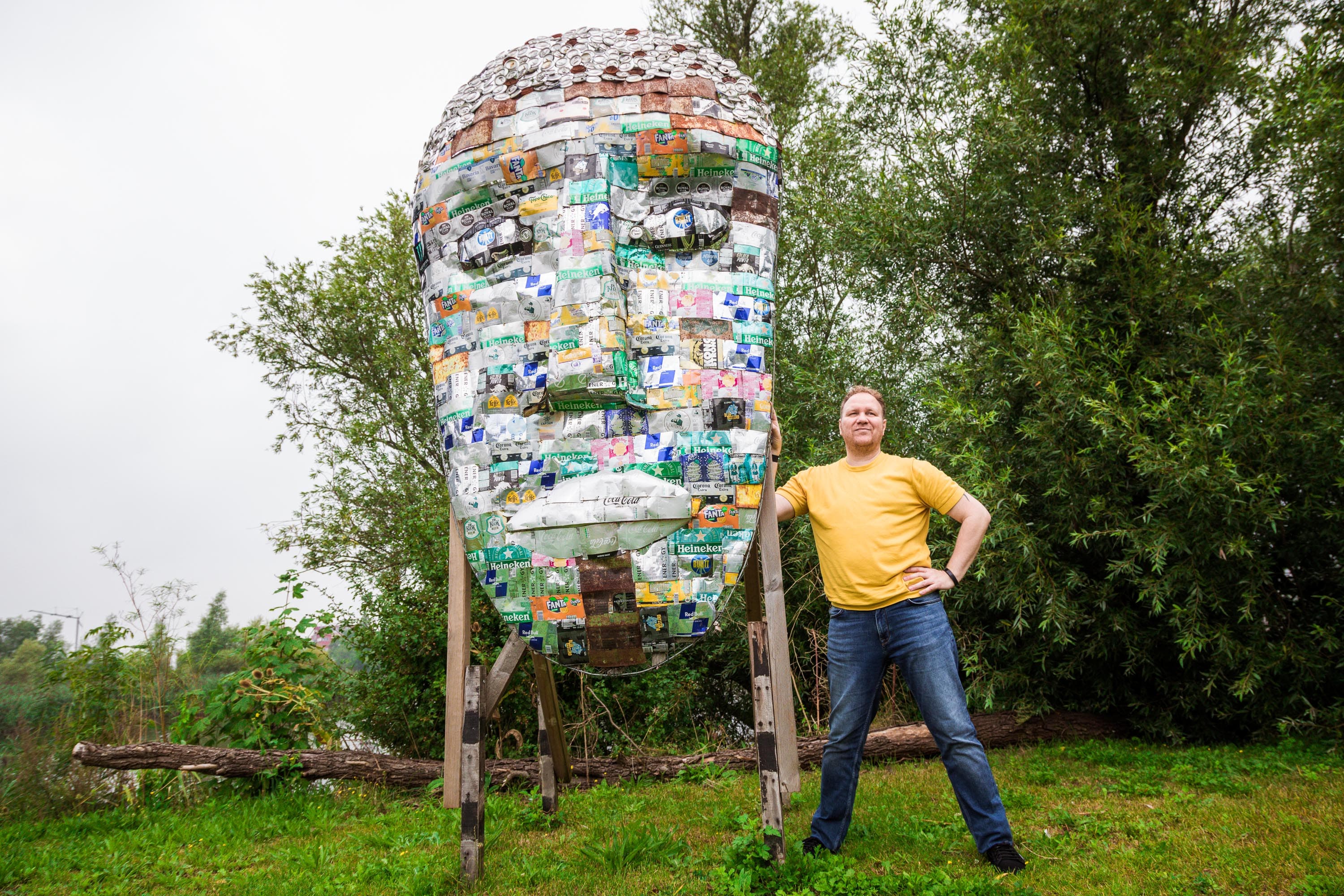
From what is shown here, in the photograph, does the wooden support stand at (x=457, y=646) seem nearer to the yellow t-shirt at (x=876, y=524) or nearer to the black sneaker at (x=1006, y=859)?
the yellow t-shirt at (x=876, y=524)

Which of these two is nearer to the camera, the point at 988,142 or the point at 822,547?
the point at 822,547

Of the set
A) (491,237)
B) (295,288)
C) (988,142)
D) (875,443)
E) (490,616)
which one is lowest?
(490,616)

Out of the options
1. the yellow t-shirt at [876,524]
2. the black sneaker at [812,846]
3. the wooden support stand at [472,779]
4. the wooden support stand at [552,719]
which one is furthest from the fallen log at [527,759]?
the yellow t-shirt at [876,524]

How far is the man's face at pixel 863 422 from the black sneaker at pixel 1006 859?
133 cm

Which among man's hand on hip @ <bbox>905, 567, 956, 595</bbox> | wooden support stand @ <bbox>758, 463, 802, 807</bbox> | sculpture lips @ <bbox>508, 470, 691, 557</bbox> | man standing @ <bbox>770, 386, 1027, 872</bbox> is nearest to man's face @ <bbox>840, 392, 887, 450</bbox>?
man standing @ <bbox>770, 386, 1027, 872</bbox>

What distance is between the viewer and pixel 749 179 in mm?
2488

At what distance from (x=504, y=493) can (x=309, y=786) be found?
2905 mm

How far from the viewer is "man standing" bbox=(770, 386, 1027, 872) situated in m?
2.44

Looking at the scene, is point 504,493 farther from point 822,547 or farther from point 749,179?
point 749,179

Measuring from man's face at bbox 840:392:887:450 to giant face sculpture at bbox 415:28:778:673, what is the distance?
41cm

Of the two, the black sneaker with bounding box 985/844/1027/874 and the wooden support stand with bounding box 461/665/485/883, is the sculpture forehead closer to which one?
the wooden support stand with bounding box 461/665/485/883

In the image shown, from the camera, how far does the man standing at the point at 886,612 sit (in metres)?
2.44

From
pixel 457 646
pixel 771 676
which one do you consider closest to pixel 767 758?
pixel 771 676

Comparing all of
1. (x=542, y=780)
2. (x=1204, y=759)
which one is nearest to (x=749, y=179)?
(x=542, y=780)
